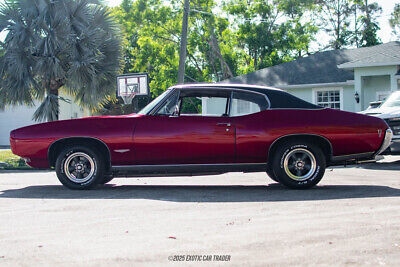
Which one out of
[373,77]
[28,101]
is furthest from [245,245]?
Result: [373,77]

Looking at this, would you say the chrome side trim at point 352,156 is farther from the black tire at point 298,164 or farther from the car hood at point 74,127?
the car hood at point 74,127

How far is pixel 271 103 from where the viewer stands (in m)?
7.91

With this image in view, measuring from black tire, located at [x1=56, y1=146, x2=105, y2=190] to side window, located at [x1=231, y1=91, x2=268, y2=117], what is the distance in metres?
2.09

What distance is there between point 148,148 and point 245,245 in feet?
12.1

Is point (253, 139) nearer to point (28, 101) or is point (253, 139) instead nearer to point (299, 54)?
point (28, 101)

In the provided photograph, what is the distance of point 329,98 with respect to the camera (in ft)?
76.9

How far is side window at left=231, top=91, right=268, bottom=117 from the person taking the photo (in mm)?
7890

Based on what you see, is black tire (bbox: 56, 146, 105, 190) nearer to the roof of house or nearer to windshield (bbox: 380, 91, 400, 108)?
windshield (bbox: 380, 91, 400, 108)

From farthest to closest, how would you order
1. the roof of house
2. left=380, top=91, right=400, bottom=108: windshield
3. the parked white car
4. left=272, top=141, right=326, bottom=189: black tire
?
the roof of house
left=380, top=91, right=400, bottom=108: windshield
the parked white car
left=272, top=141, right=326, bottom=189: black tire

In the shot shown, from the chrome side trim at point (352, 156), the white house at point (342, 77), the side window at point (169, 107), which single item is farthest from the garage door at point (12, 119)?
the chrome side trim at point (352, 156)

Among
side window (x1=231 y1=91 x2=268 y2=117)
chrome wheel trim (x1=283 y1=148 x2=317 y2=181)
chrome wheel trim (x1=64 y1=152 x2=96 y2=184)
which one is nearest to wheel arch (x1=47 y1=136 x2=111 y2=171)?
chrome wheel trim (x1=64 y1=152 x2=96 y2=184)

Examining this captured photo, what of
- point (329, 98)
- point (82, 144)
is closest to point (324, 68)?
point (329, 98)

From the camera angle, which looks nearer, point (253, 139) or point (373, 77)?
point (253, 139)

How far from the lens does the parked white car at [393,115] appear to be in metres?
11.8
